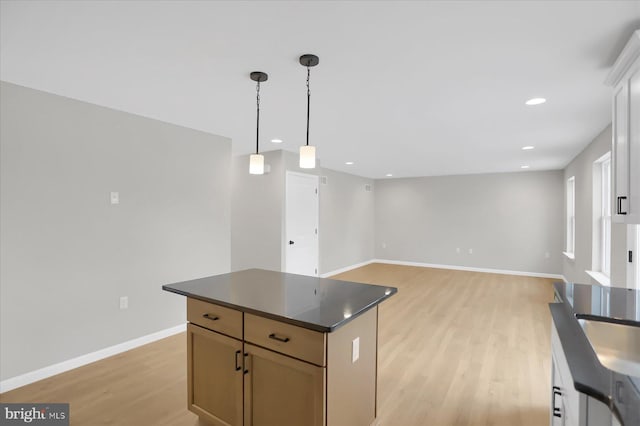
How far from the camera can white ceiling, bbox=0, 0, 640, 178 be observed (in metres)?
1.59

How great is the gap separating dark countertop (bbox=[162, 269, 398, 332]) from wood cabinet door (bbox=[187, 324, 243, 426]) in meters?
0.25

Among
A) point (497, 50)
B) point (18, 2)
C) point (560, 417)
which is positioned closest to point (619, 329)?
point (560, 417)

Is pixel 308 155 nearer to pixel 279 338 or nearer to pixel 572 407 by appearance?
pixel 279 338

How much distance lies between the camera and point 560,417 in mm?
1454

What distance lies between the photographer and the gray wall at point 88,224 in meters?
2.55

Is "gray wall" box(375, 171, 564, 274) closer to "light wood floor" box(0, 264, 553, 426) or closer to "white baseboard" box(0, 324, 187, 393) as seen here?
"light wood floor" box(0, 264, 553, 426)

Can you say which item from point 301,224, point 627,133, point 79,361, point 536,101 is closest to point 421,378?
point 627,133

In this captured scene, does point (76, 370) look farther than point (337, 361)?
Yes

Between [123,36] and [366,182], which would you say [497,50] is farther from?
[366,182]

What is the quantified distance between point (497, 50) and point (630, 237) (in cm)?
232

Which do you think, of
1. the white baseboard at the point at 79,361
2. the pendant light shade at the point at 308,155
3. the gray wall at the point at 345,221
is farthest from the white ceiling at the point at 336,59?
the gray wall at the point at 345,221

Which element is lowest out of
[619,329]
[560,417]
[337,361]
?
[560,417]

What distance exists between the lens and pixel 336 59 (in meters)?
2.07
